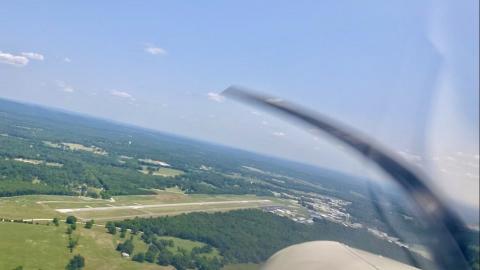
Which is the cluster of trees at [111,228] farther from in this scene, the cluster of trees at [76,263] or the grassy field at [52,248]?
the cluster of trees at [76,263]

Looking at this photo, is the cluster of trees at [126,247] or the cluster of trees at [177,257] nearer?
the cluster of trees at [177,257]

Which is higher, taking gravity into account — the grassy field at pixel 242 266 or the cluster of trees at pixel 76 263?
the grassy field at pixel 242 266

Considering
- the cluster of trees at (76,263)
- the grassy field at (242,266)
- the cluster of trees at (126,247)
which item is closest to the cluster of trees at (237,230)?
the grassy field at (242,266)

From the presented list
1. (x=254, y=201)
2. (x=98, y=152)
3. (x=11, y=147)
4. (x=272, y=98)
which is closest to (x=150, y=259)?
(x=254, y=201)

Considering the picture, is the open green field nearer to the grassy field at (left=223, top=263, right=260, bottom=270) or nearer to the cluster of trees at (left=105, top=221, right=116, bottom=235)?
the cluster of trees at (left=105, top=221, right=116, bottom=235)

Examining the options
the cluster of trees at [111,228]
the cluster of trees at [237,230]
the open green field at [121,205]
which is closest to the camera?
the cluster of trees at [237,230]

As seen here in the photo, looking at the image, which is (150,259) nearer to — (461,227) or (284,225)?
(284,225)

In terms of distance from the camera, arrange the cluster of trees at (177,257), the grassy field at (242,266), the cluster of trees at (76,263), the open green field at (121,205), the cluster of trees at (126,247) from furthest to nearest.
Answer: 1. the open green field at (121,205)
2. the cluster of trees at (126,247)
3. the cluster of trees at (177,257)
4. the cluster of trees at (76,263)
5. the grassy field at (242,266)

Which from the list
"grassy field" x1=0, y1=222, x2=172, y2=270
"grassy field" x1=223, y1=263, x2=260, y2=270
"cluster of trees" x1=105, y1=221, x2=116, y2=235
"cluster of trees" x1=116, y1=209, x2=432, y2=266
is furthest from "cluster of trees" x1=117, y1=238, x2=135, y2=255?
"grassy field" x1=223, y1=263, x2=260, y2=270
